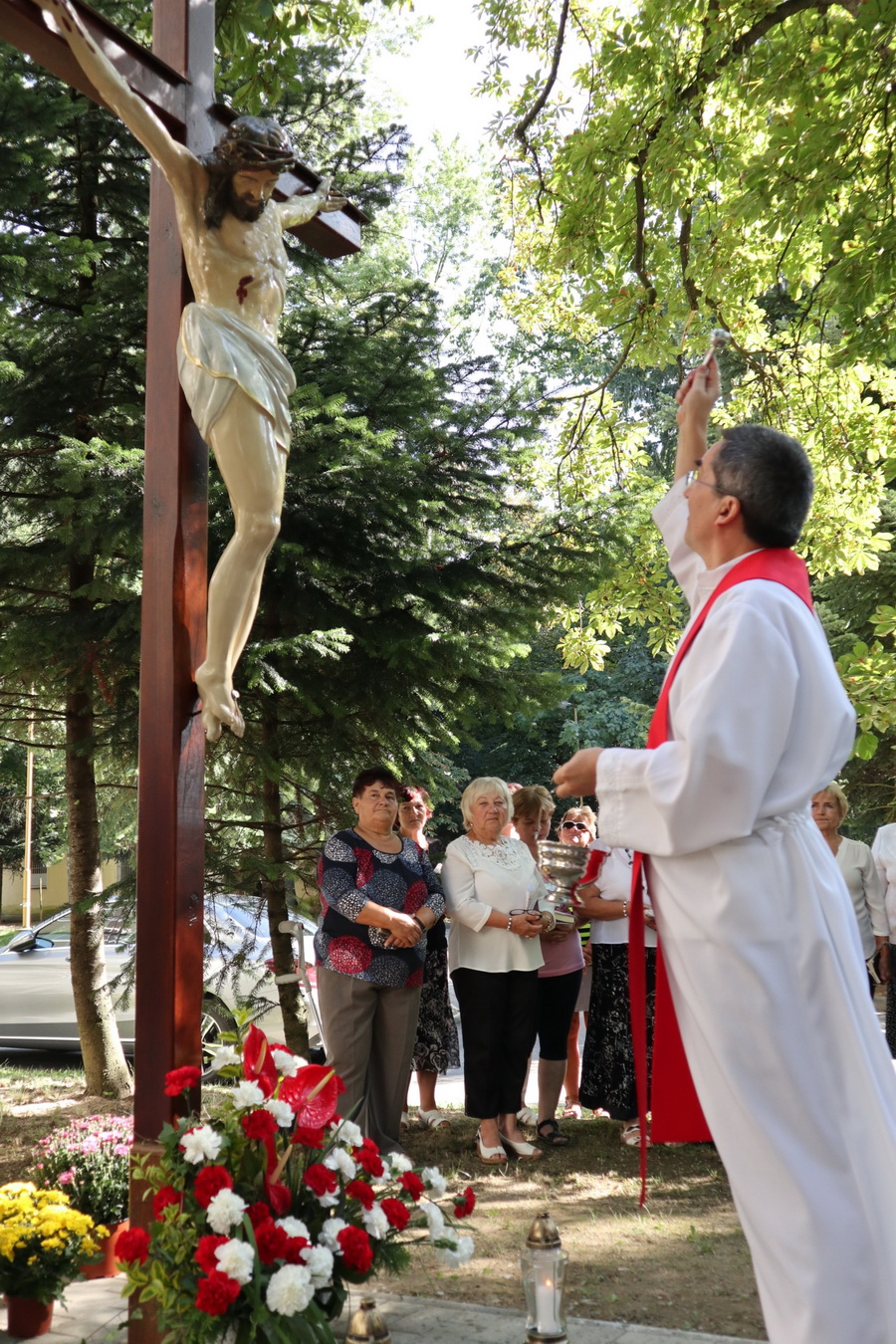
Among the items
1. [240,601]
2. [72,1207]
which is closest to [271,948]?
[72,1207]

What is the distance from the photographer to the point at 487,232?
2855 cm

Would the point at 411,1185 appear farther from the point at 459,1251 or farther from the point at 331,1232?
the point at 331,1232

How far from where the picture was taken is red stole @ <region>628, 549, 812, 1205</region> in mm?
2764

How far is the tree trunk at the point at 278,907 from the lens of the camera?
6840 mm

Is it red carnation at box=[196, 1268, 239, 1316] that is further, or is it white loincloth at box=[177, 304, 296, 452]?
white loincloth at box=[177, 304, 296, 452]

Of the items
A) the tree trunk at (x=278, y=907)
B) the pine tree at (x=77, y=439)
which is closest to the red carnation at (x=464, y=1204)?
the pine tree at (x=77, y=439)

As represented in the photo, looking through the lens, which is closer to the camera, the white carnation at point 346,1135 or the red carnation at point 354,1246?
the red carnation at point 354,1246

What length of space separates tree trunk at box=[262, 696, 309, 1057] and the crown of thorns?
12.1 ft

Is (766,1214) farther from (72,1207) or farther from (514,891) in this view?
(514,891)

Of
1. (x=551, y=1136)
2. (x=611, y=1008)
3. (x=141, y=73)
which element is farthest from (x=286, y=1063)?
(x=611, y=1008)

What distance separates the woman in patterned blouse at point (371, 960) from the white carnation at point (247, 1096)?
249cm

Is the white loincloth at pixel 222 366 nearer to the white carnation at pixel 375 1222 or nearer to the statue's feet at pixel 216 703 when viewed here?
the statue's feet at pixel 216 703

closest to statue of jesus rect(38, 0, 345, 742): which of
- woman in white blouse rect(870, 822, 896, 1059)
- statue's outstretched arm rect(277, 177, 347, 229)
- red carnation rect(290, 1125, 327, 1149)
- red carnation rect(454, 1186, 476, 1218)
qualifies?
statue's outstretched arm rect(277, 177, 347, 229)

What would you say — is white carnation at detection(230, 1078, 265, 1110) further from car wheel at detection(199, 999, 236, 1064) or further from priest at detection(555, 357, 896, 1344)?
car wheel at detection(199, 999, 236, 1064)
